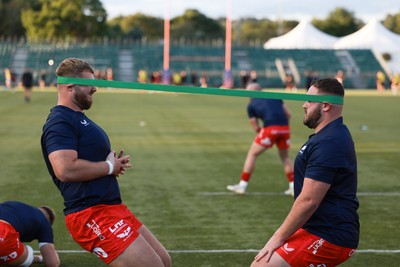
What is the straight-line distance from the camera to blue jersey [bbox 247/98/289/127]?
501 inches

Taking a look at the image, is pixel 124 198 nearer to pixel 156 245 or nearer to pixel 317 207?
pixel 156 245

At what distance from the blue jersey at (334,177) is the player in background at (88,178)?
4.00 feet

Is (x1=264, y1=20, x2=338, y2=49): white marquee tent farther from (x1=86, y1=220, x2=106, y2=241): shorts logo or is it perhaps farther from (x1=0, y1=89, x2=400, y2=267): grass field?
(x1=86, y1=220, x2=106, y2=241): shorts logo

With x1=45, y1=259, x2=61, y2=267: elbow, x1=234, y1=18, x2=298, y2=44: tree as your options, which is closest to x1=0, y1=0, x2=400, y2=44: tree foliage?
x1=234, y1=18, x2=298, y2=44: tree

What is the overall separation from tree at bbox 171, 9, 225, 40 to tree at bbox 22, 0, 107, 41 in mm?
41731

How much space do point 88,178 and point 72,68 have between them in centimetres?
82

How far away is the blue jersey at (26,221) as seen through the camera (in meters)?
7.40

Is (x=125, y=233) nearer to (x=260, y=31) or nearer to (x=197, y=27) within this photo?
(x=197, y=27)

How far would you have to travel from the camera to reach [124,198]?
12.2 m

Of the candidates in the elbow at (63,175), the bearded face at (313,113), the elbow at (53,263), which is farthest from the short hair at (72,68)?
the elbow at (53,263)

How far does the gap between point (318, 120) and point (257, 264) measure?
1.11m

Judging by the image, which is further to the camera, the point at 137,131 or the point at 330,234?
the point at 137,131

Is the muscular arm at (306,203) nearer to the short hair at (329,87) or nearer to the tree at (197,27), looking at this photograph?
the short hair at (329,87)

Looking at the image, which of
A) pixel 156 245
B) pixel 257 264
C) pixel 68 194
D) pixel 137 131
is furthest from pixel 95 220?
pixel 137 131
